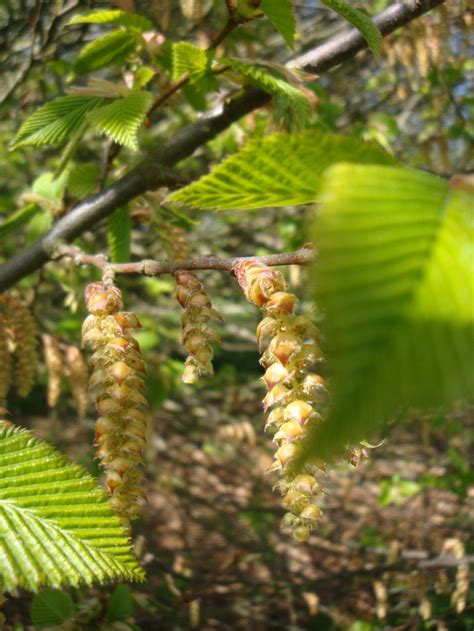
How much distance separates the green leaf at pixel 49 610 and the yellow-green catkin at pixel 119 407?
0.84 m

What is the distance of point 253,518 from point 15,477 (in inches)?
148

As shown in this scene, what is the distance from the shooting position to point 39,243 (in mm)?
1556

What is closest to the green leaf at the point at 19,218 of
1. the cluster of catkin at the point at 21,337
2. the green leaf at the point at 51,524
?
the cluster of catkin at the point at 21,337

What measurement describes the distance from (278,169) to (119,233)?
0.99 metres

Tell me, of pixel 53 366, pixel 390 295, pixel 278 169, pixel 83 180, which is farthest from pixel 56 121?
pixel 390 295

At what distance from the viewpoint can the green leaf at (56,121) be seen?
57.2 inches

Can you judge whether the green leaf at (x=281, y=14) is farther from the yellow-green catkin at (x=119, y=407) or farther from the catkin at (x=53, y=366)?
the catkin at (x=53, y=366)

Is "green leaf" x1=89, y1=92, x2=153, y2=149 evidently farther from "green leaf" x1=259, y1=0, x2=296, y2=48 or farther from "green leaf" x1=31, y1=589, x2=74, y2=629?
"green leaf" x1=31, y1=589, x2=74, y2=629

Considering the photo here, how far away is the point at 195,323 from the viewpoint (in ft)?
3.14

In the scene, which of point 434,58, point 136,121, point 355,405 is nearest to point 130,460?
point 355,405

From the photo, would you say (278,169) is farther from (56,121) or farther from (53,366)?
(53,366)

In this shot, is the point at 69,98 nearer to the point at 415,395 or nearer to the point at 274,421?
the point at 274,421

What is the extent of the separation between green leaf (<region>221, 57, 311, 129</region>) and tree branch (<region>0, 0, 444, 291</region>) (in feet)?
0.55

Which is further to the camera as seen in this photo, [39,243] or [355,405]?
[39,243]
